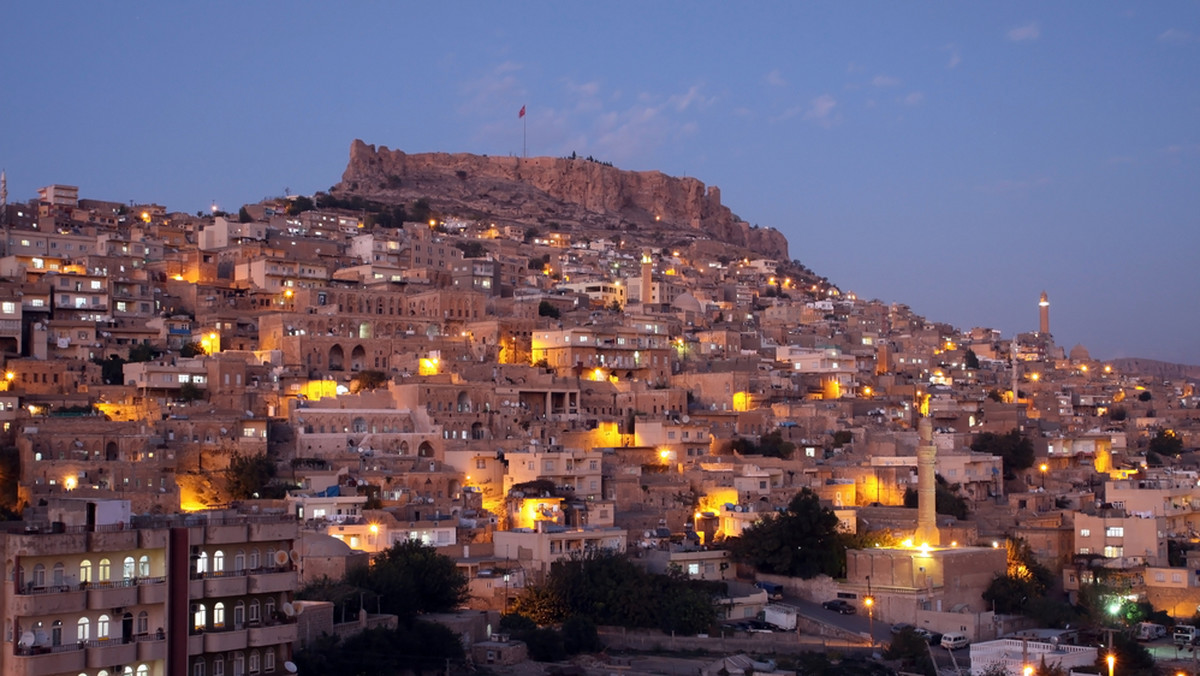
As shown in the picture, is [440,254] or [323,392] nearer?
[323,392]

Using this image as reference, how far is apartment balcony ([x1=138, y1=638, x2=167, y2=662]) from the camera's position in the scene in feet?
63.0

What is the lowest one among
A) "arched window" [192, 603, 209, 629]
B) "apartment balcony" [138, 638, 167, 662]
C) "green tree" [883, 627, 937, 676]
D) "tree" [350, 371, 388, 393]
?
"green tree" [883, 627, 937, 676]

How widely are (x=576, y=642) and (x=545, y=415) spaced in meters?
15.2

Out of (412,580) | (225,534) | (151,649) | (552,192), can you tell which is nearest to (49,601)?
(151,649)

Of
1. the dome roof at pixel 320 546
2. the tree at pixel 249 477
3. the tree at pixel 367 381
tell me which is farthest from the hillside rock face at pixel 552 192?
the dome roof at pixel 320 546

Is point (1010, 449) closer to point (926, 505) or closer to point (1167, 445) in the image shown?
point (926, 505)

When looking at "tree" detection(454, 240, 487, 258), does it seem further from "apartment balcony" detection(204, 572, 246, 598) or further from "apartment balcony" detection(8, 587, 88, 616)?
"apartment balcony" detection(8, 587, 88, 616)

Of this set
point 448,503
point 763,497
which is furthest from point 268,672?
Result: point 763,497

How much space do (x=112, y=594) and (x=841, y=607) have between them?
61.8ft

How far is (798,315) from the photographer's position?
74.4 m

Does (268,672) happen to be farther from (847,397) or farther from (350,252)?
(350,252)

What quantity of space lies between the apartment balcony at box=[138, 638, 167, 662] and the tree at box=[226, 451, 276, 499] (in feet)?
45.0

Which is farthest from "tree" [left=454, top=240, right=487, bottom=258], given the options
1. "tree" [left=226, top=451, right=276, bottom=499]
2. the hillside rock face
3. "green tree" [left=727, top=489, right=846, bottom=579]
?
"green tree" [left=727, top=489, right=846, bottom=579]

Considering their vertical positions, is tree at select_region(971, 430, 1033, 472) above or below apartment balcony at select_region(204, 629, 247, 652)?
above
